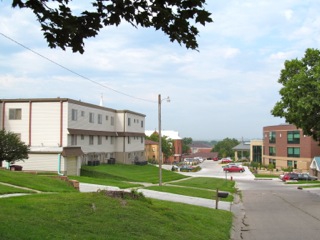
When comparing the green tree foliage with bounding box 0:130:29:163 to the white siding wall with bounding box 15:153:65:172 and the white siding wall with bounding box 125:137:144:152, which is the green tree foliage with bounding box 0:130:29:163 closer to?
the white siding wall with bounding box 15:153:65:172

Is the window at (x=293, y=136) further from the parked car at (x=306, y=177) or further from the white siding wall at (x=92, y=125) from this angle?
the white siding wall at (x=92, y=125)

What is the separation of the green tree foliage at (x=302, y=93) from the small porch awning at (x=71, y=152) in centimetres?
1787

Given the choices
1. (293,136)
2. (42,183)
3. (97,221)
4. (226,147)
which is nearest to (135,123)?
(42,183)

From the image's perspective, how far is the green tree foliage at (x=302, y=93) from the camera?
2747 cm

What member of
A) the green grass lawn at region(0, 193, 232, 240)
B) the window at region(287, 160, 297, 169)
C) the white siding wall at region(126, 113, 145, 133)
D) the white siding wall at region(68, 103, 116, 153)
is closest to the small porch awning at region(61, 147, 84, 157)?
the white siding wall at region(68, 103, 116, 153)

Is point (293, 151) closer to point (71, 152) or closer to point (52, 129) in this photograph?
point (71, 152)

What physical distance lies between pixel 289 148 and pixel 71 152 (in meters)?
58.7

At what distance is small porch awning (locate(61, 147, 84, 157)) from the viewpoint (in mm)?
37184

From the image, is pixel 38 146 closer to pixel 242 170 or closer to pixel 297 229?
pixel 297 229

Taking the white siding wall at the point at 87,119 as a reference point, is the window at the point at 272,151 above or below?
below

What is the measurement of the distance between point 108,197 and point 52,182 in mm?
9391

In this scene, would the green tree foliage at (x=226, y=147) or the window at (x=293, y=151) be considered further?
the green tree foliage at (x=226, y=147)

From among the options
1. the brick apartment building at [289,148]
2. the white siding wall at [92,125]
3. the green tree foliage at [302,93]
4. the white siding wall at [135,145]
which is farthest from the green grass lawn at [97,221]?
the brick apartment building at [289,148]

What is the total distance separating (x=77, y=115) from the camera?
40500mm
